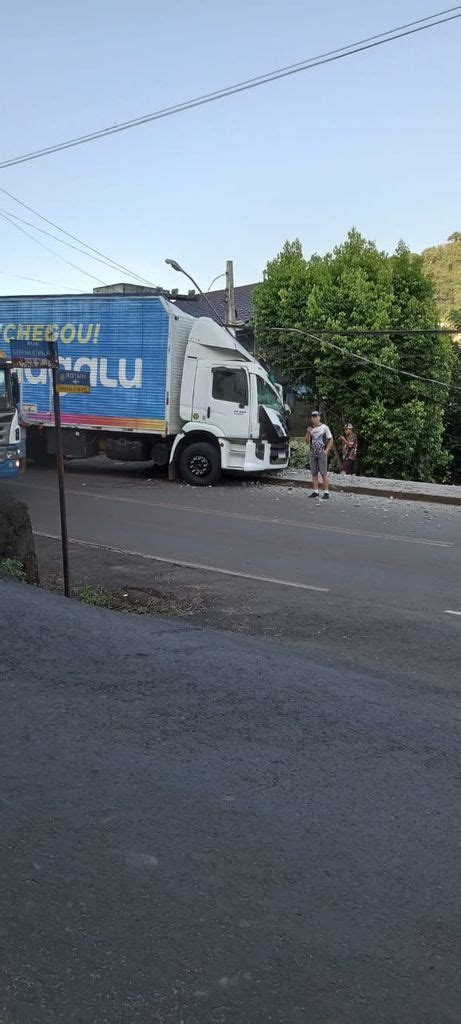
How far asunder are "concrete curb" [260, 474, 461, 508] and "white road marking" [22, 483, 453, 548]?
4.71 m

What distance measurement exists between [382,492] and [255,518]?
17.2ft

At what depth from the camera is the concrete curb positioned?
18.0 metres

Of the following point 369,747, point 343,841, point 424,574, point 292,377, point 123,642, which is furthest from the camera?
point 292,377

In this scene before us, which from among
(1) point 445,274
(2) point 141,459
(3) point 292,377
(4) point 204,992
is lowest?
(4) point 204,992

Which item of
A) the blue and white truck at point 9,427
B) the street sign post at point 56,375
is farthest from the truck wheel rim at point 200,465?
the street sign post at point 56,375

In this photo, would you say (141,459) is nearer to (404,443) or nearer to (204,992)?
(404,443)

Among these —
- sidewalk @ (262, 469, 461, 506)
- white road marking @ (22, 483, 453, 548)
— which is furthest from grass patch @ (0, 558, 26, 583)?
sidewalk @ (262, 469, 461, 506)

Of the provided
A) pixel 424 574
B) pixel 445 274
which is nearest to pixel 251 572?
pixel 424 574

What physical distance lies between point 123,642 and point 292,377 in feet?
74.5

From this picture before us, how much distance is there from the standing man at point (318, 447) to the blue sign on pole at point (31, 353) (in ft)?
30.4

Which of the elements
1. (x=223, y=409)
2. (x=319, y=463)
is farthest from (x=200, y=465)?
(x=319, y=463)

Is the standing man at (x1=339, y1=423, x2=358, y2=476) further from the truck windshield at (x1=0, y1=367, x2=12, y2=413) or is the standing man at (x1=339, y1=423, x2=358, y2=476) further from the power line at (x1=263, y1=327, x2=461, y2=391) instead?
the truck windshield at (x1=0, y1=367, x2=12, y2=413)

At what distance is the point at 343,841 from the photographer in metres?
3.60

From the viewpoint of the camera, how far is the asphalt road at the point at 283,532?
31.5 ft
